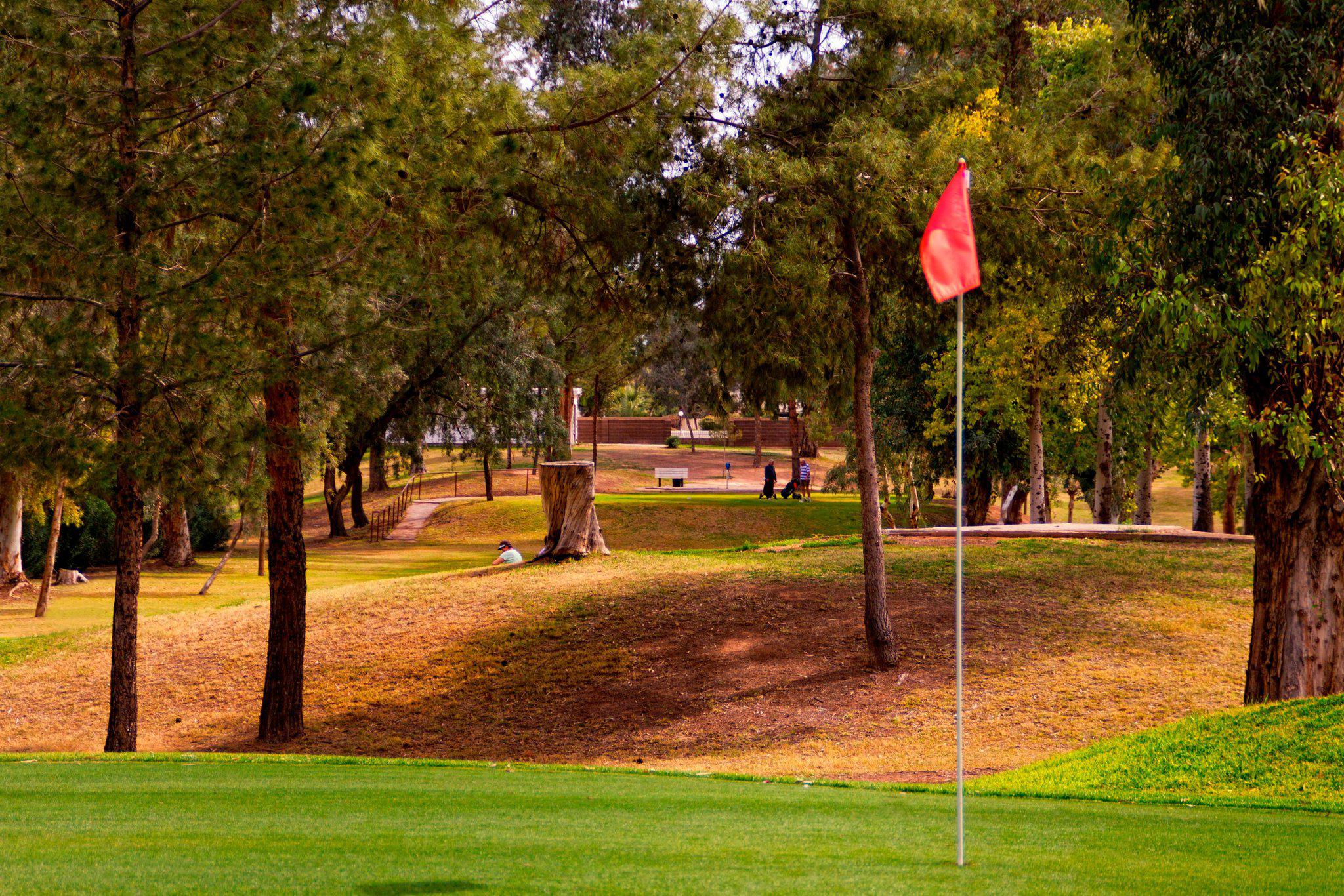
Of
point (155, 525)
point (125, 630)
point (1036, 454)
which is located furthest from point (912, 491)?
point (125, 630)

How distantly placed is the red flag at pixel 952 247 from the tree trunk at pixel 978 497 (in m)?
29.2

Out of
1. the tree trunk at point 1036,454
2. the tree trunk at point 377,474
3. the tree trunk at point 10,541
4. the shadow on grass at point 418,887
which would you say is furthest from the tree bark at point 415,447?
the shadow on grass at point 418,887

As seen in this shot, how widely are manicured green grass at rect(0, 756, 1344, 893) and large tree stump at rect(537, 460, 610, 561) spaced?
11.4 m

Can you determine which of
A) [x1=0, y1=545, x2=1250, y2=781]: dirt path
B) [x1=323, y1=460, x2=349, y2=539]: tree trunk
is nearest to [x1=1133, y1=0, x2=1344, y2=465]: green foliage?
[x1=0, y1=545, x2=1250, y2=781]: dirt path

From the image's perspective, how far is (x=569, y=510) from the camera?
68.4ft

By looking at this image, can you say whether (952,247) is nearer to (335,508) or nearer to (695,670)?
(695,670)

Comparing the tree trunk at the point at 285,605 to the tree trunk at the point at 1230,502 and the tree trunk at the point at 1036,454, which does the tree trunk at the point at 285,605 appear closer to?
the tree trunk at the point at 1036,454

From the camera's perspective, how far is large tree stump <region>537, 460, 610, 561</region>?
66.7 ft

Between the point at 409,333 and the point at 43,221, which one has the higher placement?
the point at 43,221

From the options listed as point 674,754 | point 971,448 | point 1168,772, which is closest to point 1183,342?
point 1168,772

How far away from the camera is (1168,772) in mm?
9438

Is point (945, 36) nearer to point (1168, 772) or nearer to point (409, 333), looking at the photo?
point (409, 333)

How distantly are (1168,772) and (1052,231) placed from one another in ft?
24.8

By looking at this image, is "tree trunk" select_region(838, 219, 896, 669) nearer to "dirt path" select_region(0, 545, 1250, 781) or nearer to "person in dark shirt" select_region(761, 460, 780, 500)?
"dirt path" select_region(0, 545, 1250, 781)
